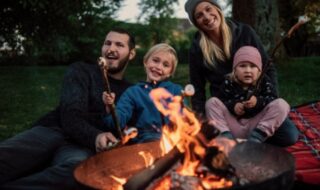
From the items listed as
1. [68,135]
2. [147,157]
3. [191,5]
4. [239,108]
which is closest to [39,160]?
[68,135]

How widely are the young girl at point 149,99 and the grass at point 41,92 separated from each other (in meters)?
2.53

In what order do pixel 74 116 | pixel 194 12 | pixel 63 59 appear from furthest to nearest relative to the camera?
pixel 63 59
pixel 194 12
pixel 74 116

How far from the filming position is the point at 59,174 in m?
3.06

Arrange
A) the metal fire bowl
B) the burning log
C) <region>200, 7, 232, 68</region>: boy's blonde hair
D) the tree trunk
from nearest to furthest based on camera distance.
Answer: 1. the burning log
2. the metal fire bowl
3. <region>200, 7, 232, 68</region>: boy's blonde hair
4. the tree trunk

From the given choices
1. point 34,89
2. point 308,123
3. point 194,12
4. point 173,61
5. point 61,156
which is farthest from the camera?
point 34,89

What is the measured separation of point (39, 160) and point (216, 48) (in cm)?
214

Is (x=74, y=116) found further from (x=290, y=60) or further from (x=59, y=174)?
(x=290, y=60)

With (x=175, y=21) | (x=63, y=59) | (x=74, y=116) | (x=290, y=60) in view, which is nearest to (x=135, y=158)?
(x=74, y=116)

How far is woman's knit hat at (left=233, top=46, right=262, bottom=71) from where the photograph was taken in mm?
4039

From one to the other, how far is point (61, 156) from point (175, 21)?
1465 inches

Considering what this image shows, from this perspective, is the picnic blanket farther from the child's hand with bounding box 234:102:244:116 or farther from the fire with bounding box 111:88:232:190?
the fire with bounding box 111:88:232:190

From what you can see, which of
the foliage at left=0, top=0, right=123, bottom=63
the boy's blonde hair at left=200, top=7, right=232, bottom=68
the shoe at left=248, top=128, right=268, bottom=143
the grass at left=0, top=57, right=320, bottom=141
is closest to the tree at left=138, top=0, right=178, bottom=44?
the foliage at left=0, top=0, right=123, bottom=63

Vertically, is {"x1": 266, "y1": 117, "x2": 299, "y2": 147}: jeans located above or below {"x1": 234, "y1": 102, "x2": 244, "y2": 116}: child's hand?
below

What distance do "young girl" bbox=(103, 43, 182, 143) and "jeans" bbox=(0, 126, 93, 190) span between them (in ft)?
1.60
